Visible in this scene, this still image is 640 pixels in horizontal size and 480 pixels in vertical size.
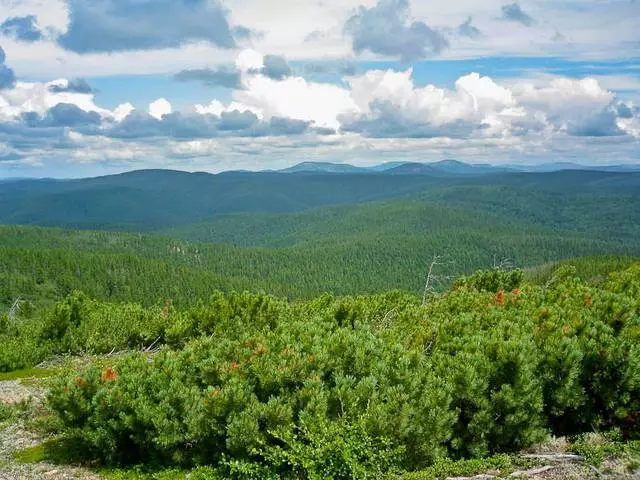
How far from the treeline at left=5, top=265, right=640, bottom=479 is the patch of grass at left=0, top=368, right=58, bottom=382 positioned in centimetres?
1284

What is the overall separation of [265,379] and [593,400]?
8.87 meters

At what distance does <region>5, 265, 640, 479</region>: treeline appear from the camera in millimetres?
13172

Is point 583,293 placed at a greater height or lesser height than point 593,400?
greater

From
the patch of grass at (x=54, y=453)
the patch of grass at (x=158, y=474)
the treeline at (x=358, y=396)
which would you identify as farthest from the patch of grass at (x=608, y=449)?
the patch of grass at (x=54, y=453)

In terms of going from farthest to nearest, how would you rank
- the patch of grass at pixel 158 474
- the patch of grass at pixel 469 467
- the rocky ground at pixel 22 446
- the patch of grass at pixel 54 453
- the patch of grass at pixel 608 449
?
the patch of grass at pixel 54 453 → the rocky ground at pixel 22 446 → the patch of grass at pixel 158 474 → the patch of grass at pixel 608 449 → the patch of grass at pixel 469 467

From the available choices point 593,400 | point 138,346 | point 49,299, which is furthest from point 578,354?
point 49,299

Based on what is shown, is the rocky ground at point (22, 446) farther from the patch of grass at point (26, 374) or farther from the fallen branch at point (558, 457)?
the fallen branch at point (558, 457)

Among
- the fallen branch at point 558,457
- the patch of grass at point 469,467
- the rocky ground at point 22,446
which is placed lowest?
the rocky ground at point 22,446

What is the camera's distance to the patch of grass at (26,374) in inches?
1043

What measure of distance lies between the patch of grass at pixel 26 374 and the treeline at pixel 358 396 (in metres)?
12.8

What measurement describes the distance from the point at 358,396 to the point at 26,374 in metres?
21.1

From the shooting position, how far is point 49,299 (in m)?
151

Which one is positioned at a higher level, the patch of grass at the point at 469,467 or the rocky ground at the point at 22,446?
the patch of grass at the point at 469,467

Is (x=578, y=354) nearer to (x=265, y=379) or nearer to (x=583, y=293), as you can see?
(x=583, y=293)
